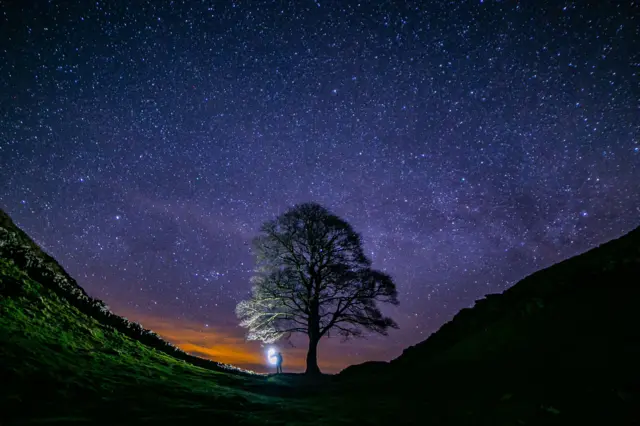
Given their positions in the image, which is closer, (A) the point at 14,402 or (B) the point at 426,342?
(A) the point at 14,402

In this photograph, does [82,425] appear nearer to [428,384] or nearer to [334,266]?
[428,384]

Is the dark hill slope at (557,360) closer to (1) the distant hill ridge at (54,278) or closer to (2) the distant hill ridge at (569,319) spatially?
(2) the distant hill ridge at (569,319)

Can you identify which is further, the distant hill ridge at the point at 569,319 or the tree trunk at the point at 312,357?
the tree trunk at the point at 312,357

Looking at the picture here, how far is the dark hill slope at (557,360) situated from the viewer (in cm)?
464

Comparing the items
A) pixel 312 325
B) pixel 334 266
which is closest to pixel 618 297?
pixel 334 266

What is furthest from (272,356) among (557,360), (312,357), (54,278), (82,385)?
(557,360)

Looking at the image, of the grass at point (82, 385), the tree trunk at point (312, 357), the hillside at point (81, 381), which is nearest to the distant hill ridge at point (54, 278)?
the hillside at point (81, 381)

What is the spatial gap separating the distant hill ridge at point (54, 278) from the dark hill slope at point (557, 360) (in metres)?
11.3

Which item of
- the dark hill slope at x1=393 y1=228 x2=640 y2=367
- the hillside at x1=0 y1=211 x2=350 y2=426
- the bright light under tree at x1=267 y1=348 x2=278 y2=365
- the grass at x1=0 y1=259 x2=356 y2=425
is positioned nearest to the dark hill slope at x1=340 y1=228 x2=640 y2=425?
the dark hill slope at x1=393 y1=228 x2=640 y2=367

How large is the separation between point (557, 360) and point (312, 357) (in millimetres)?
15128

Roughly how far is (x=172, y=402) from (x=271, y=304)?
48.8 feet

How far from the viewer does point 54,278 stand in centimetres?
1277

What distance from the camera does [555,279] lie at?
10867 mm

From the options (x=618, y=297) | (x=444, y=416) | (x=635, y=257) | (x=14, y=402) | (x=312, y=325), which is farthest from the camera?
(x=312, y=325)
